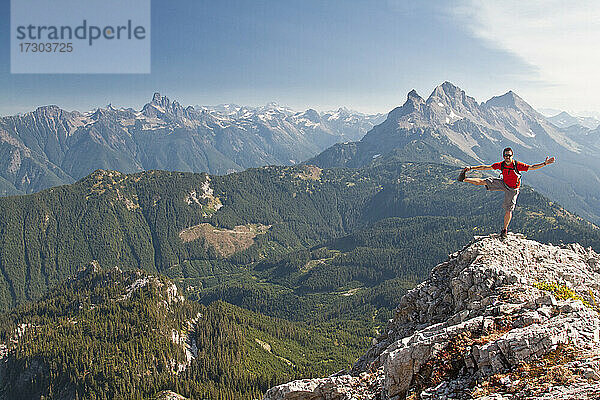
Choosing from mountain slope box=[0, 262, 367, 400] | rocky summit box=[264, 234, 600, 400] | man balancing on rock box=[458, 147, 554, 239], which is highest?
man balancing on rock box=[458, 147, 554, 239]

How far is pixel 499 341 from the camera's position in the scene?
1688 centimetres

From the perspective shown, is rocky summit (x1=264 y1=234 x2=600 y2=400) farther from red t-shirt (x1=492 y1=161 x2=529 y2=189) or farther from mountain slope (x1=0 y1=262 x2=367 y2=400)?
mountain slope (x1=0 y1=262 x2=367 y2=400)

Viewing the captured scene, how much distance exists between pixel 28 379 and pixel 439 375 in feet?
539

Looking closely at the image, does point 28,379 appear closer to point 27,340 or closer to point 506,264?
point 27,340

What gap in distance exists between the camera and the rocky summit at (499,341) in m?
14.7

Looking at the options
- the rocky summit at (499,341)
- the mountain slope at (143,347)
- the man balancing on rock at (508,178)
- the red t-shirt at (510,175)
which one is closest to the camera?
the rocky summit at (499,341)

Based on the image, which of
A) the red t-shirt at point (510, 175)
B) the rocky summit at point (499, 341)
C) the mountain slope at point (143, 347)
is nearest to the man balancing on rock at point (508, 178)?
the red t-shirt at point (510, 175)

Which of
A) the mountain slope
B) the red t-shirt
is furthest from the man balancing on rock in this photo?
the mountain slope

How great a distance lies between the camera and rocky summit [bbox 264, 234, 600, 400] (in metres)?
14.7

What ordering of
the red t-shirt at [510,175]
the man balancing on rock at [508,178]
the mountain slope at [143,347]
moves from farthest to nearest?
the mountain slope at [143,347] < the red t-shirt at [510,175] < the man balancing on rock at [508,178]

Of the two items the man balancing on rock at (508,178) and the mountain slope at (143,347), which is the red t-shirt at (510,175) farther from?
Result: the mountain slope at (143,347)

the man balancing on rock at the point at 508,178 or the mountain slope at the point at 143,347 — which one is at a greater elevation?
the man balancing on rock at the point at 508,178

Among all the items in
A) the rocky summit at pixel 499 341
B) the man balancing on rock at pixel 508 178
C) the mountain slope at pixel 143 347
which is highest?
the man balancing on rock at pixel 508 178

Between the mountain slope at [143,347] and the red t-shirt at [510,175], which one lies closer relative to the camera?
the red t-shirt at [510,175]
